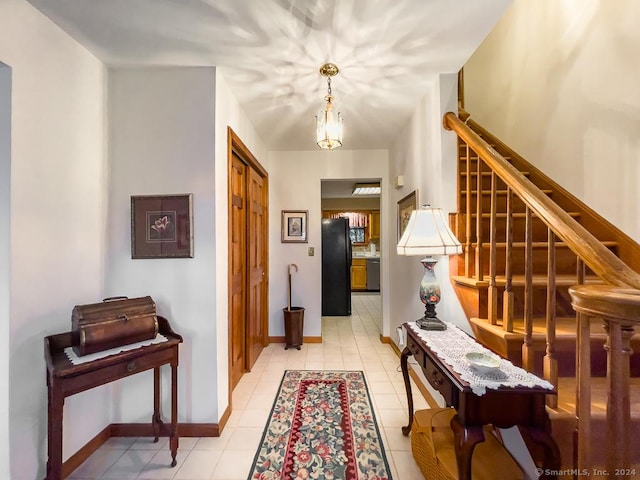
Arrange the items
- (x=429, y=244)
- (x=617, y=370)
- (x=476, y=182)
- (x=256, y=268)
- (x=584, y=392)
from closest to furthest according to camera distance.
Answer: (x=617, y=370) < (x=584, y=392) < (x=429, y=244) < (x=476, y=182) < (x=256, y=268)

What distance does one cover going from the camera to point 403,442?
177 cm

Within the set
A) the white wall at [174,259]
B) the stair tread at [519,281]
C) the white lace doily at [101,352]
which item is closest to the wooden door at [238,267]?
the white wall at [174,259]

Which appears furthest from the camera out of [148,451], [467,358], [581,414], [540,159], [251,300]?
[251,300]

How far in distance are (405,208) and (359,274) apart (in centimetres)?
459

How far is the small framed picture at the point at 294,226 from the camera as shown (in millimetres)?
3625

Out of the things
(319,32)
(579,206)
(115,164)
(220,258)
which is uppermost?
(319,32)

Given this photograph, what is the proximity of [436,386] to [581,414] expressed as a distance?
1.76ft

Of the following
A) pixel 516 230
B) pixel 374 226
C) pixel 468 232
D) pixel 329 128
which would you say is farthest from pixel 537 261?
pixel 374 226

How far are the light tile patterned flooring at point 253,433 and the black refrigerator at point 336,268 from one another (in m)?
1.58

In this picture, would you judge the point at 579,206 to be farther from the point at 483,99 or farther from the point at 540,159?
the point at 483,99

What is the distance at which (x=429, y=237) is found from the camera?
159cm

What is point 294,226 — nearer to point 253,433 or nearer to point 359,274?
point 253,433

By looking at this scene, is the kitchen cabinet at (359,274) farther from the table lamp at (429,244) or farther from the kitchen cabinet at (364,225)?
the table lamp at (429,244)

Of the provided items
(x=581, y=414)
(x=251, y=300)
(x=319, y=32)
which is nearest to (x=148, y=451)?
(x=251, y=300)
